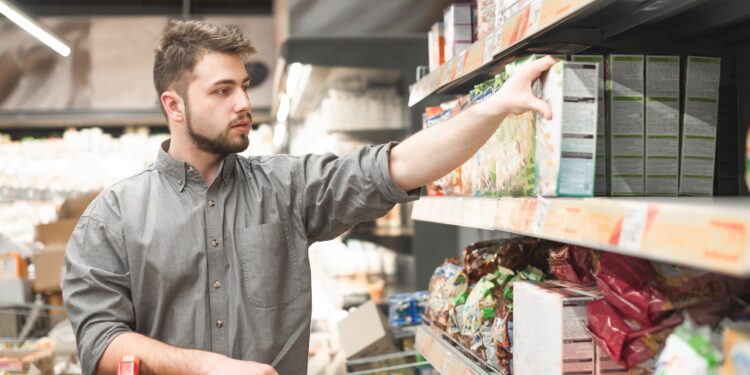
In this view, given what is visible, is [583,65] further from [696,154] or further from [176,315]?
[176,315]

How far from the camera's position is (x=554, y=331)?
4.57 ft

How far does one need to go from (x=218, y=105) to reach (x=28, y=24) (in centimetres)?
315

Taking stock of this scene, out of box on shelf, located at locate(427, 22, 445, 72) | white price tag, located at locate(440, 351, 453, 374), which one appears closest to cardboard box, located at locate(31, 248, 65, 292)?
box on shelf, located at locate(427, 22, 445, 72)

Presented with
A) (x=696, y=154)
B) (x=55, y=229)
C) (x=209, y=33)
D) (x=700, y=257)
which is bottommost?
(x=55, y=229)

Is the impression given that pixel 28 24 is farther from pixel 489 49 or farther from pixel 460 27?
pixel 489 49

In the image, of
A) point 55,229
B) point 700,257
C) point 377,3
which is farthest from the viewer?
point 55,229

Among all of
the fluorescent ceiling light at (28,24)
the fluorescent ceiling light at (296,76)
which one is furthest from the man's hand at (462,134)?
the fluorescent ceiling light at (28,24)

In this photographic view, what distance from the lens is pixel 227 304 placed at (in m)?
2.08

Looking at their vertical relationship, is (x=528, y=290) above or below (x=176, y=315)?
above

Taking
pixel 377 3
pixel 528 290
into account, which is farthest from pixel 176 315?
pixel 377 3

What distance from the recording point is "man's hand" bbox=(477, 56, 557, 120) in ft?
4.50

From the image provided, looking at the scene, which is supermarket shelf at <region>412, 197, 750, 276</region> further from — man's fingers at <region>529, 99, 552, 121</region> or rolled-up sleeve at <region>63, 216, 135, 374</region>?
rolled-up sleeve at <region>63, 216, 135, 374</region>

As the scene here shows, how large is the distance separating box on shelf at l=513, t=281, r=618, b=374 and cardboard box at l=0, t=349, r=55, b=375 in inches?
79.2

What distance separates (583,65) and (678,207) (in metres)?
0.46
